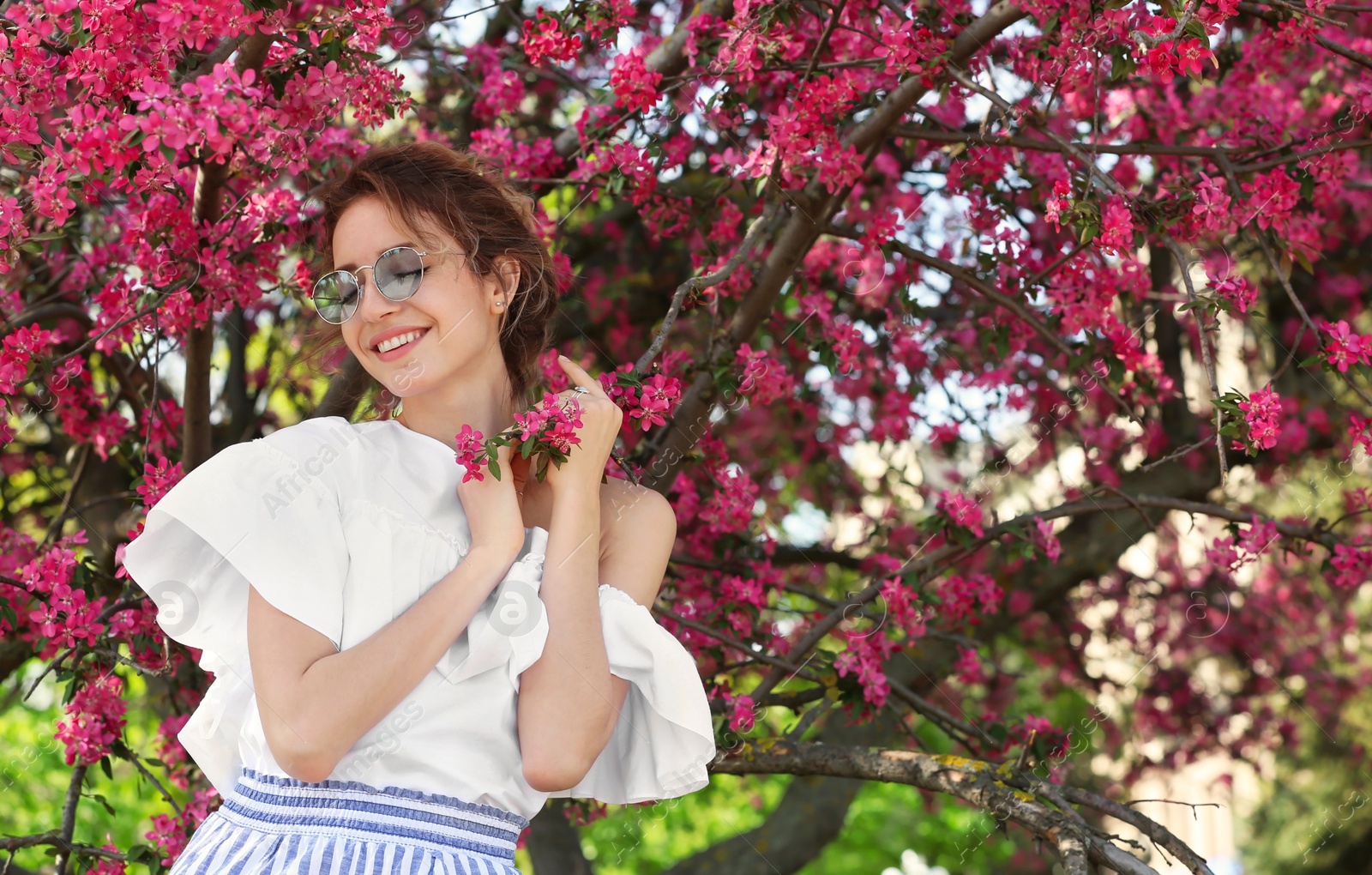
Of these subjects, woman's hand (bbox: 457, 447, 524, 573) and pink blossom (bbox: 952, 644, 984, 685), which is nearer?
woman's hand (bbox: 457, 447, 524, 573)

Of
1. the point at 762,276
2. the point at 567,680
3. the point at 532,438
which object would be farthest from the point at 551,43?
the point at 567,680

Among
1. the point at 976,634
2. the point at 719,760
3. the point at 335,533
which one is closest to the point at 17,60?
the point at 335,533

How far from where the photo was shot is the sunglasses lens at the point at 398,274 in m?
1.96

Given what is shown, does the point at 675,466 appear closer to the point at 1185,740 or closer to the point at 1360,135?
the point at 1360,135

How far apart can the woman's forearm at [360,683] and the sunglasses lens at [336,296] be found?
50 centimetres

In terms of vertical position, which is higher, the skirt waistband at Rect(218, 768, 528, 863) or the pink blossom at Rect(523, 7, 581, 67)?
the pink blossom at Rect(523, 7, 581, 67)

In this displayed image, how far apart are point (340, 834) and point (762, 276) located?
5.38ft

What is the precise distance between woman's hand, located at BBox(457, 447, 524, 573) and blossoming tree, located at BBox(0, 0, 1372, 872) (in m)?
0.33

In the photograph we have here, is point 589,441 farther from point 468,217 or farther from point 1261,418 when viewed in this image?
point 1261,418

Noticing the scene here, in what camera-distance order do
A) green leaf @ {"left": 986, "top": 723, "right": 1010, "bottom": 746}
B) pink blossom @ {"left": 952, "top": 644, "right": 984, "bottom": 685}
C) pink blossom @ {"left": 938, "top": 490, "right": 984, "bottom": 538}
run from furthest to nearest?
1. pink blossom @ {"left": 952, "top": 644, "right": 984, "bottom": 685}
2. green leaf @ {"left": 986, "top": 723, "right": 1010, "bottom": 746}
3. pink blossom @ {"left": 938, "top": 490, "right": 984, "bottom": 538}

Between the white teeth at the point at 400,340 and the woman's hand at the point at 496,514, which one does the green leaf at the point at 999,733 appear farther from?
the white teeth at the point at 400,340

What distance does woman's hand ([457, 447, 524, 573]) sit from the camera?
5.97ft

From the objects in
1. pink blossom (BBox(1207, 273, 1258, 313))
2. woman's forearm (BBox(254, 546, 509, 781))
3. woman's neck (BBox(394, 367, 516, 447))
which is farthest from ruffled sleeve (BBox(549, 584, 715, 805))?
pink blossom (BBox(1207, 273, 1258, 313))

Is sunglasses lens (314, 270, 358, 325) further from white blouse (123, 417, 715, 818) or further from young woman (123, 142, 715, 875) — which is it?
white blouse (123, 417, 715, 818)
